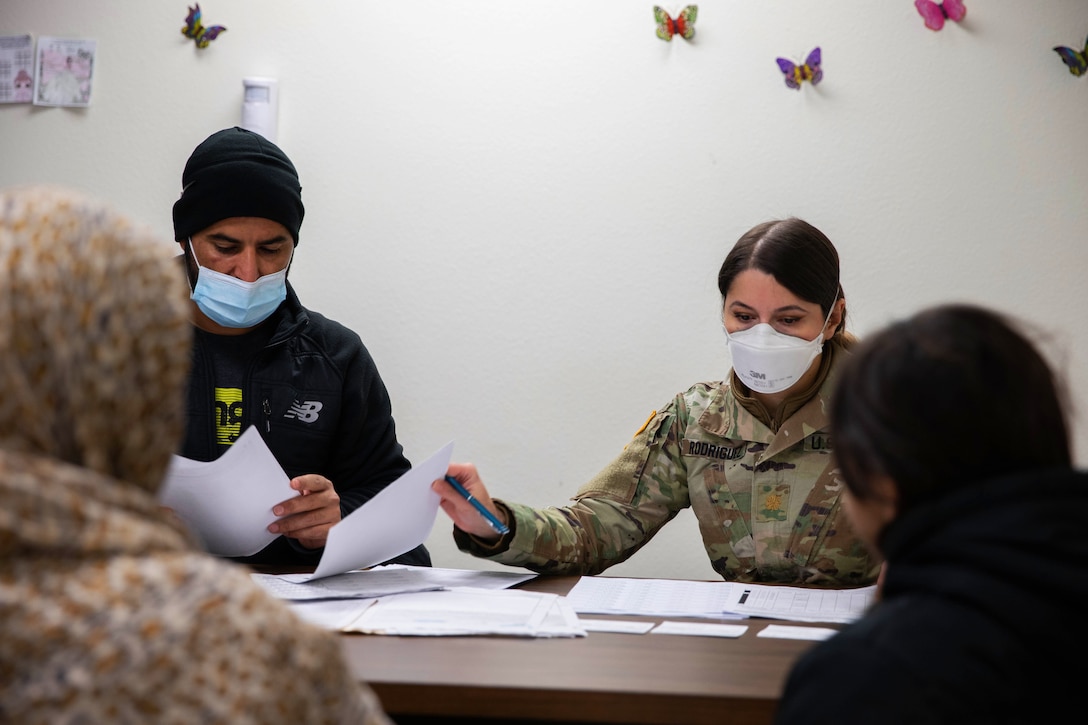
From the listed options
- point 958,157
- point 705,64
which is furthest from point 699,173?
point 958,157

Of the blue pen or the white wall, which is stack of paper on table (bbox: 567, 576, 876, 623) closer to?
the blue pen

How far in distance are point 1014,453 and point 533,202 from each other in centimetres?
195

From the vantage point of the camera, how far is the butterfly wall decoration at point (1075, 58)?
8.17 ft

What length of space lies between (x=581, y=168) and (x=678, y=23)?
44 cm

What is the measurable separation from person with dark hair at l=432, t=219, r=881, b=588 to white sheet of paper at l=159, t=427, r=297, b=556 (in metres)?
0.30

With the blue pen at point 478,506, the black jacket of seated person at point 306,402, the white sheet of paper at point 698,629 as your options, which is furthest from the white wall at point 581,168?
the white sheet of paper at point 698,629

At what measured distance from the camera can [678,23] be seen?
2561 millimetres

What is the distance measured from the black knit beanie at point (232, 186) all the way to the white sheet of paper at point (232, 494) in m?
0.52

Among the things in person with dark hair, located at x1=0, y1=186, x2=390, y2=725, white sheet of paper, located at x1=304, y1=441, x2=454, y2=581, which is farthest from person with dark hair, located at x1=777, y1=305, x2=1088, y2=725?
white sheet of paper, located at x1=304, y1=441, x2=454, y2=581

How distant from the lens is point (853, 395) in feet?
2.80

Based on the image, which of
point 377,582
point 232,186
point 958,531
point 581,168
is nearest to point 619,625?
point 377,582

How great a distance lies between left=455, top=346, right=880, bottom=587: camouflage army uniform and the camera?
173 centimetres

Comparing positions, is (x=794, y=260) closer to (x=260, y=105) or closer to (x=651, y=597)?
(x=651, y=597)

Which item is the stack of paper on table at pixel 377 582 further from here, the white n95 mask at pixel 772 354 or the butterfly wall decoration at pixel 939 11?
the butterfly wall decoration at pixel 939 11
